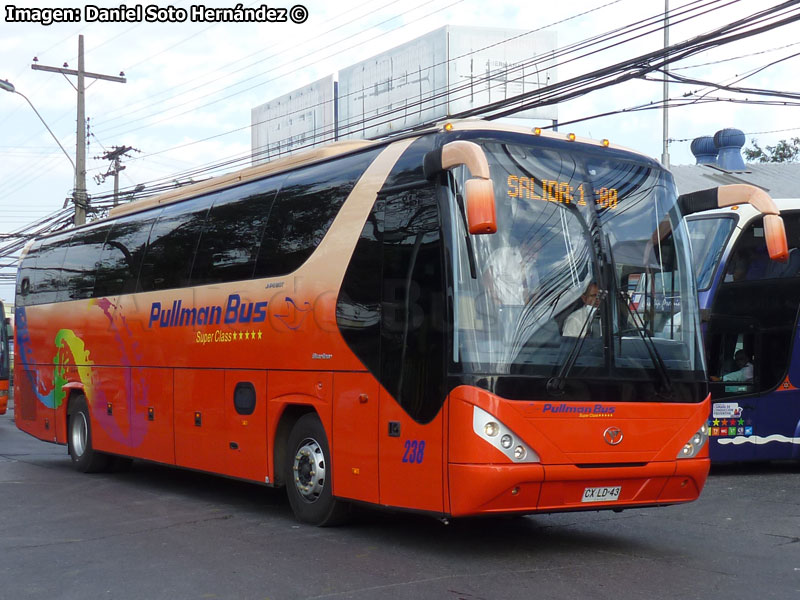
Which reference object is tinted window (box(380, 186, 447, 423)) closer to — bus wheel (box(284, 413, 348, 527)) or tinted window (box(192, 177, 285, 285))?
bus wheel (box(284, 413, 348, 527))

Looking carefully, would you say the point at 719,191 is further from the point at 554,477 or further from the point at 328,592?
the point at 328,592

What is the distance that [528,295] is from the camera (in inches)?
310

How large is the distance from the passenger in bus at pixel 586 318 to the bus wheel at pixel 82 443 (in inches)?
349

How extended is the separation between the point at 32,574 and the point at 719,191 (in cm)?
638

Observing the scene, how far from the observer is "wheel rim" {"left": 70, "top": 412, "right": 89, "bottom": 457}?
1495 cm

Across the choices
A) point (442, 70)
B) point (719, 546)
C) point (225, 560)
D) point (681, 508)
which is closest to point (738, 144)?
point (442, 70)

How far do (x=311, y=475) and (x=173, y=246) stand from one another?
165 inches

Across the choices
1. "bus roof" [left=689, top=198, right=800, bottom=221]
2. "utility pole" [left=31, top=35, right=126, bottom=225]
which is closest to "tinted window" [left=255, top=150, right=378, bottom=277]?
"bus roof" [left=689, top=198, right=800, bottom=221]

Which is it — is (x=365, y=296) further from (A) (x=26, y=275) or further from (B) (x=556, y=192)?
(A) (x=26, y=275)

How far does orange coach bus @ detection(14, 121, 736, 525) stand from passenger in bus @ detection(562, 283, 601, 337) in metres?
0.01

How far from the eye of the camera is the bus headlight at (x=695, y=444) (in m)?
8.43

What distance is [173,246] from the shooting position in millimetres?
12602

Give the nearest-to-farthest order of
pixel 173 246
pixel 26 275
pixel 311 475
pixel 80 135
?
pixel 311 475 < pixel 173 246 < pixel 26 275 < pixel 80 135

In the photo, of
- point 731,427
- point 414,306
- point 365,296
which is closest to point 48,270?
point 365,296
